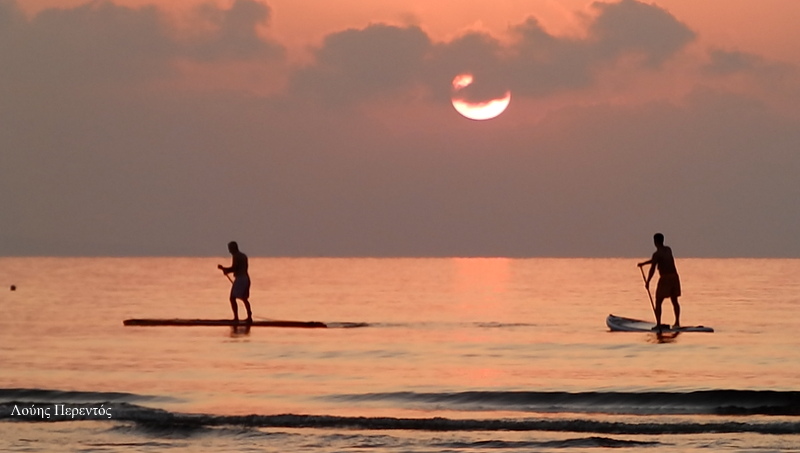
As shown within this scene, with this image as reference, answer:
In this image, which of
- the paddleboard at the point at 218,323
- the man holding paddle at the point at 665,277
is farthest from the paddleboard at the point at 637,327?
the paddleboard at the point at 218,323

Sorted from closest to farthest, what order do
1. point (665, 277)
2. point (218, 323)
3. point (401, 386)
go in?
point (401, 386) < point (665, 277) < point (218, 323)

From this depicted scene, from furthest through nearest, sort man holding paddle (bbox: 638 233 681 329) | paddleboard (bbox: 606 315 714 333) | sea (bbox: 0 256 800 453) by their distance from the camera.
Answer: paddleboard (bbox: 606 315 714 333) → man holding paddle (bbox: 638 233 681 329) → sea (bbox: 0 256 800 453)

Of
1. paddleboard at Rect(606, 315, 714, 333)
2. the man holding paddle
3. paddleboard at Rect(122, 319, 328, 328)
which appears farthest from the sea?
the man holding paddle

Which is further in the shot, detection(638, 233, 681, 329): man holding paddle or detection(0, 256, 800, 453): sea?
detection(638, 233, 681, 329): man holding paddle

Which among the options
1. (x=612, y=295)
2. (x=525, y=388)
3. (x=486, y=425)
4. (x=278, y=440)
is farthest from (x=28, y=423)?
(x=612, y=295)

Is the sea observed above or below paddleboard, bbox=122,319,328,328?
below

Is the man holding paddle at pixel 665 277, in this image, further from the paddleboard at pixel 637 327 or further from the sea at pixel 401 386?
the sea at pixel 401 386

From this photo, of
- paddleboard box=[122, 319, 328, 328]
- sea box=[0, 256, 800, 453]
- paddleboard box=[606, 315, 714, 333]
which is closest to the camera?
sea box=[0, 256, 800, 453]

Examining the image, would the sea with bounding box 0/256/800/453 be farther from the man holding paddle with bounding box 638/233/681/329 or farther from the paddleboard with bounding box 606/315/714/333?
the man holding paddle with bounding box 638/233/681/329

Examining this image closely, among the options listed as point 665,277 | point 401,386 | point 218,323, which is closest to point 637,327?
point 665,277

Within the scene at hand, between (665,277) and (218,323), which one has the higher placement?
(665,277)

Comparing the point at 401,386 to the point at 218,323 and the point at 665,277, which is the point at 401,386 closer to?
the point at 665,277

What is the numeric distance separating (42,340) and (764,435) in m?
16.0

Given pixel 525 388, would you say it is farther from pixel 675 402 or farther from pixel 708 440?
pixel 708 440
